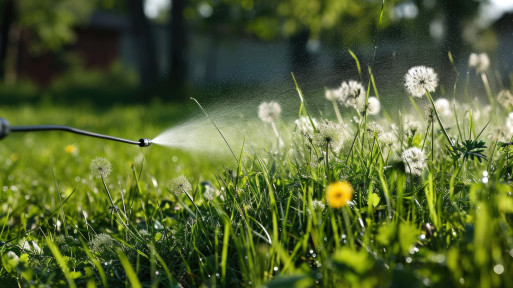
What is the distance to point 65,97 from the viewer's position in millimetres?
15773

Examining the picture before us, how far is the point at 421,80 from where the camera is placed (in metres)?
1.70

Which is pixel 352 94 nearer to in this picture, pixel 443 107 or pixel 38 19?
pixel 443 107

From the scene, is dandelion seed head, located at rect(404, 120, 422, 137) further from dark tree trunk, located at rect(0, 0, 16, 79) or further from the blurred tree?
dark tree trunk, located at rect(0, 0, 16, 79)

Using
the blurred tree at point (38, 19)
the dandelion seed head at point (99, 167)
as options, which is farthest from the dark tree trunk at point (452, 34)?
the blurred tree at point (38, 19)

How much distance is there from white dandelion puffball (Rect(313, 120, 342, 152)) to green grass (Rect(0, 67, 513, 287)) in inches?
2.1

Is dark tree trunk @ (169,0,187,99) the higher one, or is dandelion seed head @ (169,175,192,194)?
dark tree trunk @ (169,0,187,99)

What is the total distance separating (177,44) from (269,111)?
45.7 ft

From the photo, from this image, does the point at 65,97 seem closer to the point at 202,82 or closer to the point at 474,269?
the point at 202,82

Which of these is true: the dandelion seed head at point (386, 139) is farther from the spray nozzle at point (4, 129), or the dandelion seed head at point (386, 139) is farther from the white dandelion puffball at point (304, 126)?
the spray nozzle at point (4, 129)

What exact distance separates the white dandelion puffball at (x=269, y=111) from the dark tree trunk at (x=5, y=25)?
951 inches

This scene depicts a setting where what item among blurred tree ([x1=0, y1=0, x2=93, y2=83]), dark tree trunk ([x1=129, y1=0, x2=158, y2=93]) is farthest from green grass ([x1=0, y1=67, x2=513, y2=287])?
blurred tree ([x1=0, y1=0, x2=93, y2=83])

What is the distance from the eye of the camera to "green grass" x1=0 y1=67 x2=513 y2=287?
106 centimetres

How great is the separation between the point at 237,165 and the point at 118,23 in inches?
1313

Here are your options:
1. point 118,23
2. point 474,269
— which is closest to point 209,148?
point 474,269
